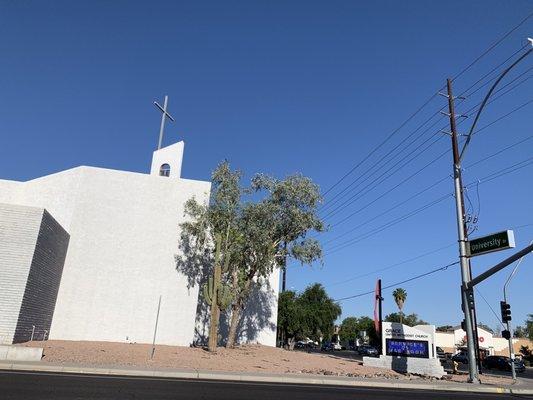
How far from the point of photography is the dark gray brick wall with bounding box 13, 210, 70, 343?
22.5m

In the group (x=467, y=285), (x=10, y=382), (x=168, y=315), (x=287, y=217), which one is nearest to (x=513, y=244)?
(x=467, y=285)

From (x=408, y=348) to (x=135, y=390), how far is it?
1865 cm

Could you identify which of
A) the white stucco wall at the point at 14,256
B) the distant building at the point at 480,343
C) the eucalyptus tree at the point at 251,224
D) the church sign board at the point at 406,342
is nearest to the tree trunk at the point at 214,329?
the eucalyptus tree at the point at 251,224

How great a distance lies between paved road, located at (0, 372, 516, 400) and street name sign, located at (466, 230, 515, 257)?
674 centimetres

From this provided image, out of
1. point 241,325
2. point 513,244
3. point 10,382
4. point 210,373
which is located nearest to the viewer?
point 10,382

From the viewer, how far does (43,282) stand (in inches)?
974

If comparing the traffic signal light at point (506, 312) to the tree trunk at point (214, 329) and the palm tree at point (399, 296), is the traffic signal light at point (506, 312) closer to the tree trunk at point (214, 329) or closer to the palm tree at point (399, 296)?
the tree trunk at point (214, 329)

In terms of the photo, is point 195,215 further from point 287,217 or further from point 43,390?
point 43,390

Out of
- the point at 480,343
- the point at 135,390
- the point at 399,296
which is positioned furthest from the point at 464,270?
the point at 480,343

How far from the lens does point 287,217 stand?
31438 millimetres

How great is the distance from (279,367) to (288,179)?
1368 cm

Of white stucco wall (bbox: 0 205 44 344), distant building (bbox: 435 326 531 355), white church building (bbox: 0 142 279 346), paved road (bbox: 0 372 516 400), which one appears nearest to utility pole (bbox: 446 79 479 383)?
paved road (bbox: 0 372 516 400)

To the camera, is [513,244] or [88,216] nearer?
[513,244]

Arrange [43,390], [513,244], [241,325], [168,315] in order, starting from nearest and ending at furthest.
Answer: [43,390]
[513,244]
[168,315]
[241,325]
